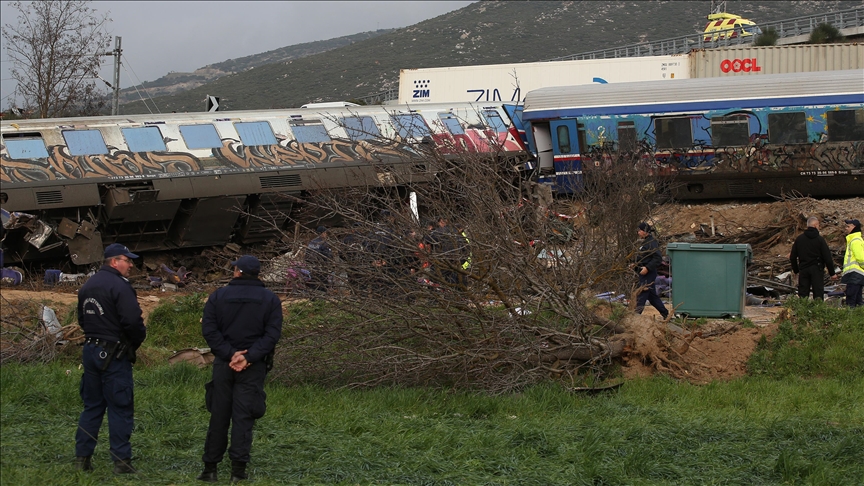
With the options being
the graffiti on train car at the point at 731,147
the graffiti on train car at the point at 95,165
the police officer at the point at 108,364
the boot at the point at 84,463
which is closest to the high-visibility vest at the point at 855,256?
the graffiti on train car at the point at 731,147

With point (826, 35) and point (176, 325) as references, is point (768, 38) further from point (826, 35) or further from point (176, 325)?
point (176, 325)

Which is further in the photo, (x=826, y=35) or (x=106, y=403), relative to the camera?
(x=826, y=35)

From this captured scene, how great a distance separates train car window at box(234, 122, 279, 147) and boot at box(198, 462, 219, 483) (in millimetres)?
13120

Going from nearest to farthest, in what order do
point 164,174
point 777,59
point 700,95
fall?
point 164,174 → point 700,95 → point 777,59

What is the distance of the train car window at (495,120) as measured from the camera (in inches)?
877

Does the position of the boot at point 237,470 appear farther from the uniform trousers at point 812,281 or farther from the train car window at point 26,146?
the train car window at point 26,146

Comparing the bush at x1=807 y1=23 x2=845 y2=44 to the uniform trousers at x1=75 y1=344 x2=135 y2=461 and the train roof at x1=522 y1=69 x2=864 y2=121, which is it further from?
the uniform trousers at x1=75 y1=344 x2=135 y2=461

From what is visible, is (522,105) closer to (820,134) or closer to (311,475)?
(820,134)

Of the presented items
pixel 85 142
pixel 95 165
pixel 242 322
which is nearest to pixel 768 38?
pixel 85 142

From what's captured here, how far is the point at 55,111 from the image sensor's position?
30.3 m

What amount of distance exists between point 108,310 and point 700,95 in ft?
60.5

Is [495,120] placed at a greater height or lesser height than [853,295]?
greater

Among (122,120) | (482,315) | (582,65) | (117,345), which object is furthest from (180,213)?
(582,65)

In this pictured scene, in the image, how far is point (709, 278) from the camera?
43.1ft
